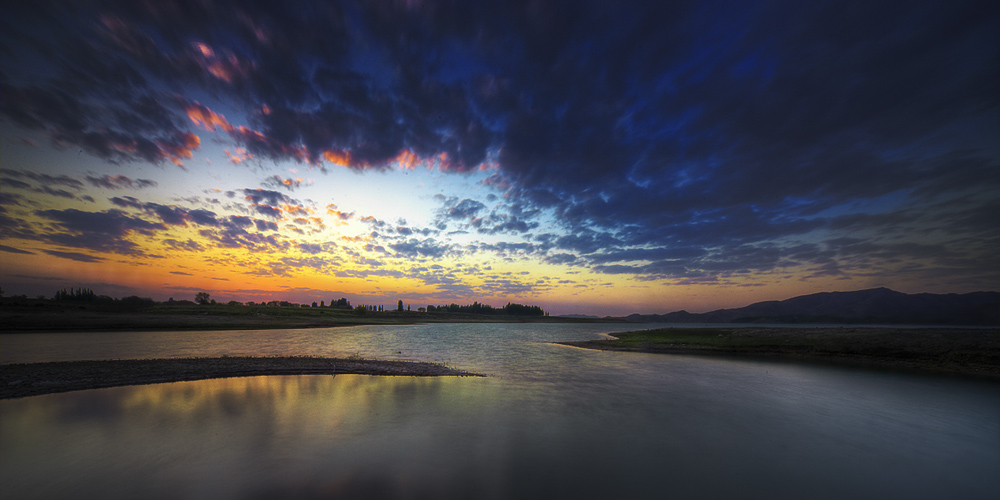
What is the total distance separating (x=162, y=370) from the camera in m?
19.4

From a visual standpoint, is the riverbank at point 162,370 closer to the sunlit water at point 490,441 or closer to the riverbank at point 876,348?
the sunlit water at point 490,441

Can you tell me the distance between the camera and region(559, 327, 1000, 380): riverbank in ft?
83.3

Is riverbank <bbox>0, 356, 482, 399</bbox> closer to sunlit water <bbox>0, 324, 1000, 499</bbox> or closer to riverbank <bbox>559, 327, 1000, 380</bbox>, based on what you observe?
sunlit water <bbox>0, 324, 1000, 499</bbox>

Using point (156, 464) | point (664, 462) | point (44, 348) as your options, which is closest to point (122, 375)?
point (156, 464)

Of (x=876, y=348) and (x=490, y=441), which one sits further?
(x=876, y=348)

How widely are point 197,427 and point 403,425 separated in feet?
23.3

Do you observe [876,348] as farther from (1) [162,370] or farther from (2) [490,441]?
(1) [162,370]

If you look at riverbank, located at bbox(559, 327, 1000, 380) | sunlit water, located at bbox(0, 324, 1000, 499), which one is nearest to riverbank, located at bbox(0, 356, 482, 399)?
sunlit water, located at bbox(0, 324, 1000, 499)

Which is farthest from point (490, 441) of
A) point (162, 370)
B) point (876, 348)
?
point (876, 348)

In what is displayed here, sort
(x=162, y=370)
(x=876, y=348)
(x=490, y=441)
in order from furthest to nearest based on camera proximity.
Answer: (x=876, y=348) → (x=162, y=370) → (x=490, y=441)

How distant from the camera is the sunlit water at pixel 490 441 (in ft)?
26.9

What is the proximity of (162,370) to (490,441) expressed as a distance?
21.8 metres

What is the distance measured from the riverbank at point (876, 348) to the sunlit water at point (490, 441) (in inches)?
396

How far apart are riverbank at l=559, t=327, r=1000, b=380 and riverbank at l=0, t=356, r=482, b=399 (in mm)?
29546
